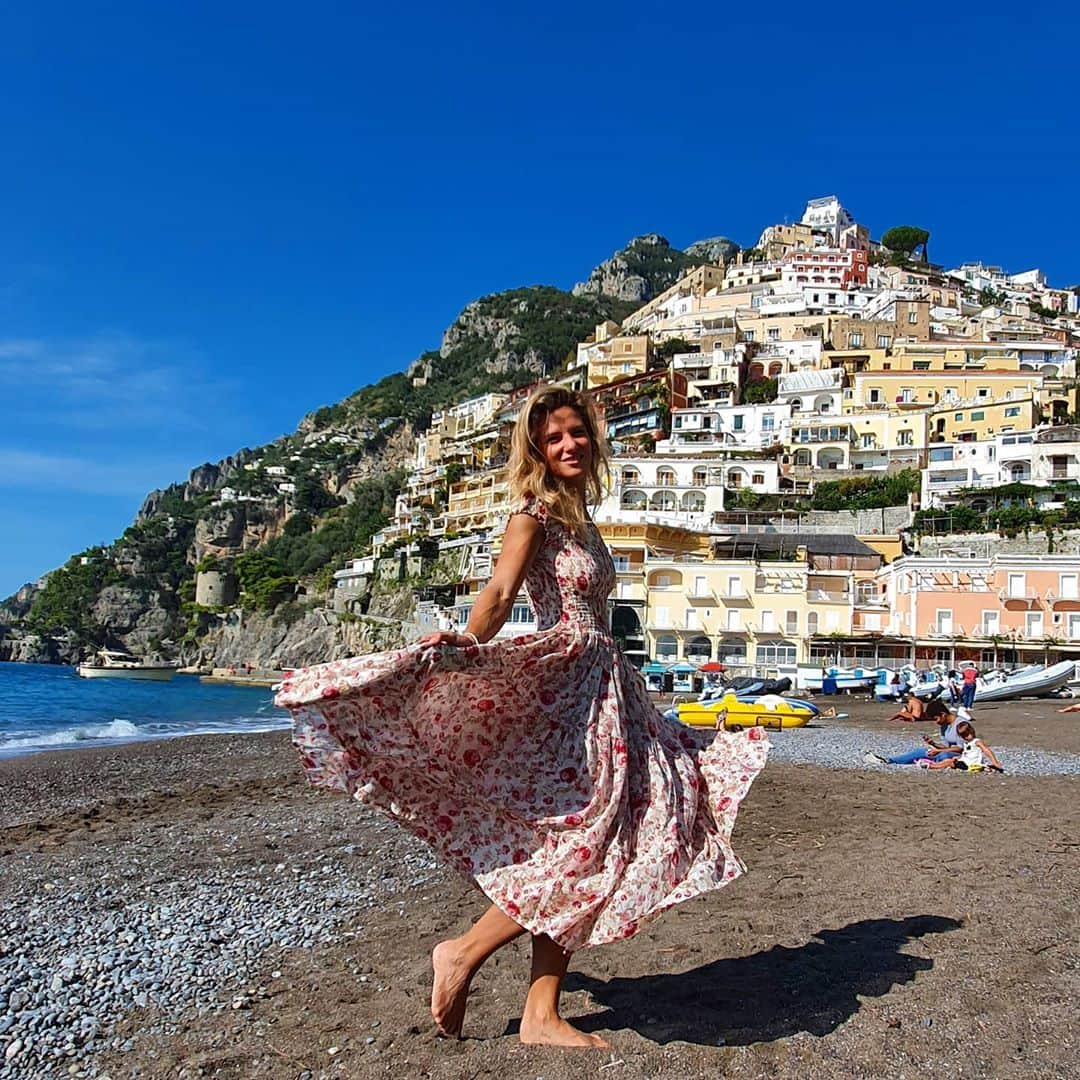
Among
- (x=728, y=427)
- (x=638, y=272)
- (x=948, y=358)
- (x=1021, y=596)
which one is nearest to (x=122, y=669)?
(x=728, y=427)

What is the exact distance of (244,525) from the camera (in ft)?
378

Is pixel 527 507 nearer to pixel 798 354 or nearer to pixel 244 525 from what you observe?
pixel 798 354

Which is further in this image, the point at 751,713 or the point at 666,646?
the point at 666,646

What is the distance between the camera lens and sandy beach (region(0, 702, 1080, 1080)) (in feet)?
9.78

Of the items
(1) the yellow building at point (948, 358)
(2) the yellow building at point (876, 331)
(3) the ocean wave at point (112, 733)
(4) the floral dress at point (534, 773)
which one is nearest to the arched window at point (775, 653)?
(3) the ocean wave at point (112, 733)

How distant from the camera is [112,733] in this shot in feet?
76.3

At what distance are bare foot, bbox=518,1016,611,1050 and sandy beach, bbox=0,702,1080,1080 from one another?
0.05 meters

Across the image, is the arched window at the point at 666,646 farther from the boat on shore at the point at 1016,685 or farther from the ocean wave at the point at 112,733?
the ocean wave at the point at 112,733

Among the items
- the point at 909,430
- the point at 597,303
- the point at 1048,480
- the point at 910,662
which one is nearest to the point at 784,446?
the point at 909,430

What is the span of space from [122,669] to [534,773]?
86391mm

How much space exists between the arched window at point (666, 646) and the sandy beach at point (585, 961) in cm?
3486

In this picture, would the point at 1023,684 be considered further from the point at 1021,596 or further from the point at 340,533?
the point at 340,533

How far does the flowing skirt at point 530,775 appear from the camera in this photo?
2904mm

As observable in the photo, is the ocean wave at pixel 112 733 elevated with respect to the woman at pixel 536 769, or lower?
lower
